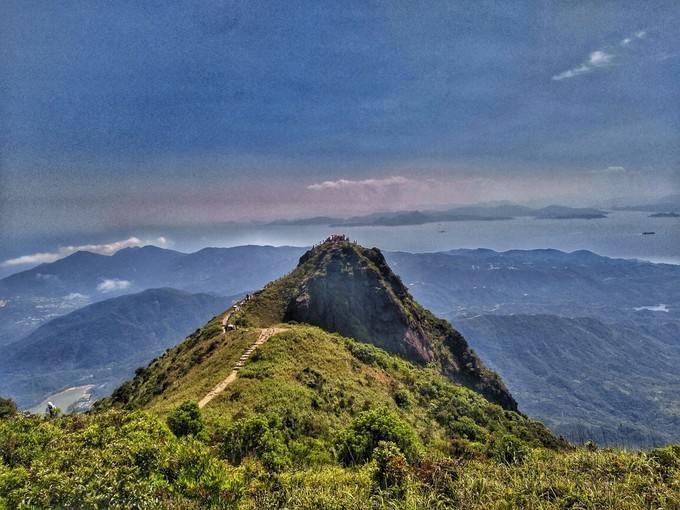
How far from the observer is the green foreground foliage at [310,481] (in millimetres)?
15523

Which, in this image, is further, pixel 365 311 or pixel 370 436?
pixel 365 311

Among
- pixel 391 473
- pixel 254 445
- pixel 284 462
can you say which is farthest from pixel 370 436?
pixel 391 473

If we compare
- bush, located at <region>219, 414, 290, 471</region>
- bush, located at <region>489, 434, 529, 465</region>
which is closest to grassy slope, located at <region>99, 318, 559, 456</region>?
bush, located at <region>489, 434, 529, 465</region>

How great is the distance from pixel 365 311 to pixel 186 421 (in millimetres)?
82034

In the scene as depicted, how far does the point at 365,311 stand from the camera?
11175 cm

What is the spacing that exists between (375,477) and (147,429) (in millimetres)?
13701

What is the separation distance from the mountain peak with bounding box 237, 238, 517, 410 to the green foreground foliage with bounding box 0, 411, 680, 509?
70723 mm

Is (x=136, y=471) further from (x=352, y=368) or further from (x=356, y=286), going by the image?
(x=356, y=286)

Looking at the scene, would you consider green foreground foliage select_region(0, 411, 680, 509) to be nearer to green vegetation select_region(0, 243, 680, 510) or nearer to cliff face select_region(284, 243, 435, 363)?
green vegetation select_region(0, 243, 680, 510)

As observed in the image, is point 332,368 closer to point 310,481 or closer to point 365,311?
point 310,481

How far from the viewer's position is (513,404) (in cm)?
12044

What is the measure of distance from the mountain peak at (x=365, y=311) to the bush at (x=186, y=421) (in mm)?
56070

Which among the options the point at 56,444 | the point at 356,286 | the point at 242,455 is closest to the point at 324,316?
the point at 356,286

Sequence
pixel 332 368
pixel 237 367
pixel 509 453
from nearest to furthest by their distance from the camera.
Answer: pixel 509 453, pixel 237 367, pixel 332 368
